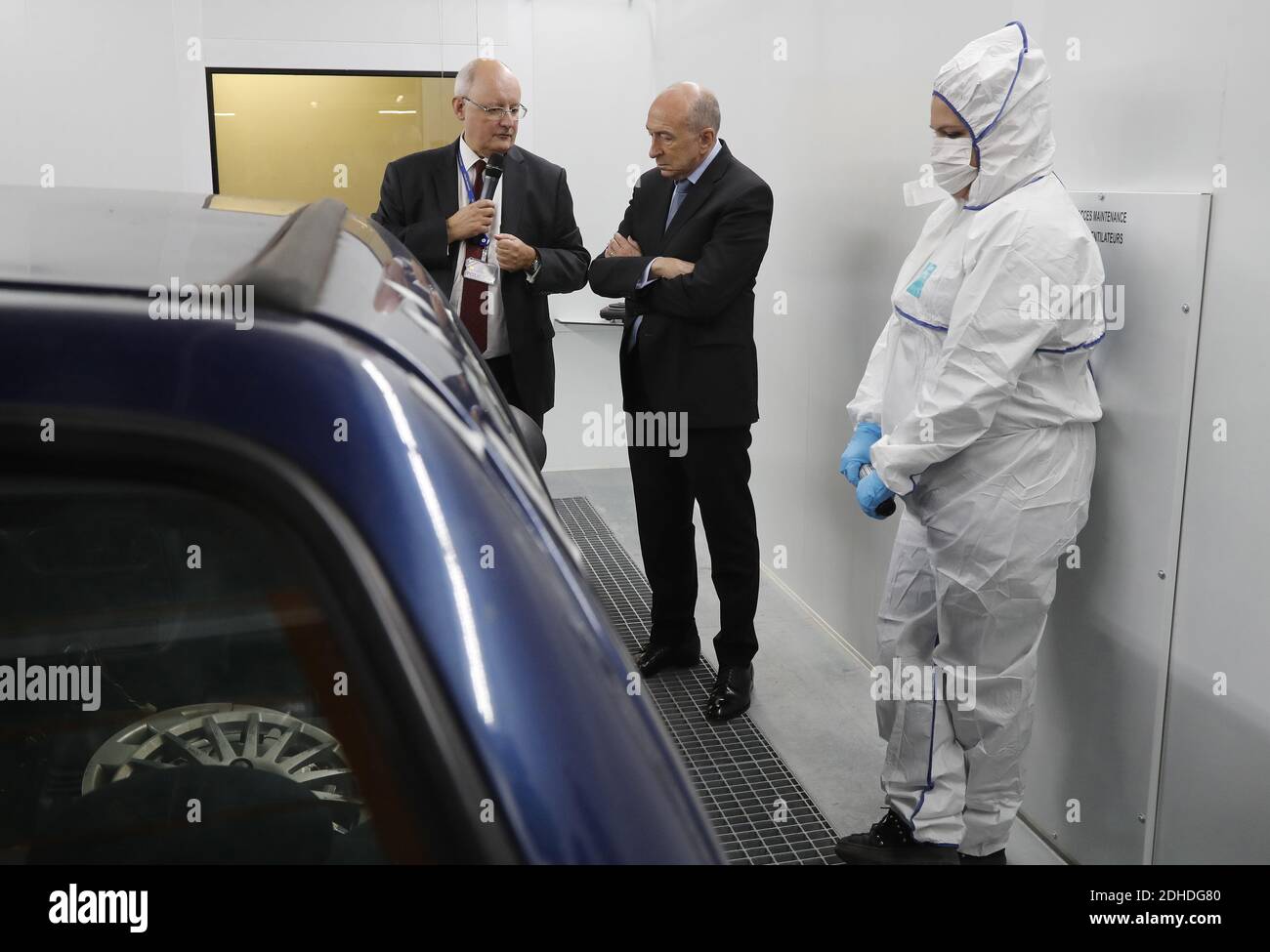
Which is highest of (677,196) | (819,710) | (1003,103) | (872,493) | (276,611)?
(1003,103)

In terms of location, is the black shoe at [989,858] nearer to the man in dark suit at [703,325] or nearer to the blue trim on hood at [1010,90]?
the man in dark suit at [703,325]

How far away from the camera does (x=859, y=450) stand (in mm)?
2795

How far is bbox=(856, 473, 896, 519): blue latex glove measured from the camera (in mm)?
2590

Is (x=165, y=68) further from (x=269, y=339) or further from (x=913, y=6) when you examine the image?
A: (x=269, y=339)

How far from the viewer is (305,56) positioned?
5336 millimetres

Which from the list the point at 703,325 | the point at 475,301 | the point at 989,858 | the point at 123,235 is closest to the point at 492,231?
the point at 475,301

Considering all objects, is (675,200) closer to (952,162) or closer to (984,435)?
(952,162)

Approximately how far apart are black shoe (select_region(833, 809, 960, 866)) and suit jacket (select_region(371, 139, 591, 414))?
171cm

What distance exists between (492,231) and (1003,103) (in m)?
1.80

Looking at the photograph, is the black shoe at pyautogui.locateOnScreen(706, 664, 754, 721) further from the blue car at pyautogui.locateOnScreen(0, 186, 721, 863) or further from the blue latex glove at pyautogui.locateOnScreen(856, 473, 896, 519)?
the blue car at pyautogui.locateOnScreen(0, 186, 721, 863)

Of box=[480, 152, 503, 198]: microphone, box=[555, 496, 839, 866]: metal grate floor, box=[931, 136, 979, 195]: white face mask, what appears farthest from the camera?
box=[480, 152, 503, 198]: microphone

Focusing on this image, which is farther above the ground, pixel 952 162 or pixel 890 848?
pixel 952 162

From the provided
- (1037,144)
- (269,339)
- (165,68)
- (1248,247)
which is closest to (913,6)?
(1037,144)

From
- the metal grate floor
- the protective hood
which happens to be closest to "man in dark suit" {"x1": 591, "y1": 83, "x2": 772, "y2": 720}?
the metal grate floor
